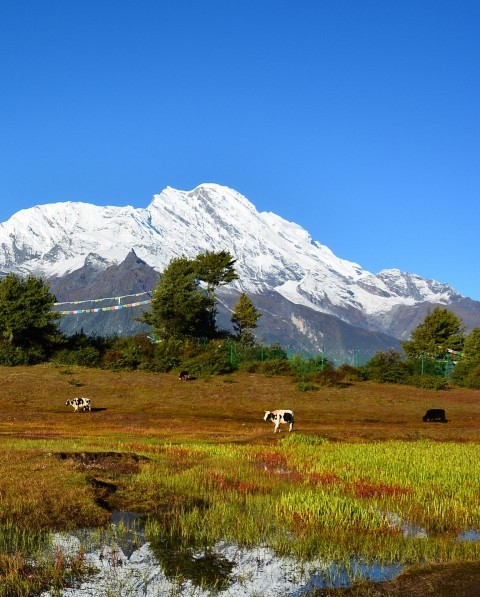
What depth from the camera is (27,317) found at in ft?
242

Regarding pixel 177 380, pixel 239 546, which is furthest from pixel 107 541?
pixel 177 380

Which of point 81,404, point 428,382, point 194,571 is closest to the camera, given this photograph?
point 194,571

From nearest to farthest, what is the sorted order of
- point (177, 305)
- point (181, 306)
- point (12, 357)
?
1. point (12, 357)
2. point (181, 306)
3. point (177, 305)

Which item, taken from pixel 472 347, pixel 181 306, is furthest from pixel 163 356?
pixel 472 347

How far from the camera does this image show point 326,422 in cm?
4812

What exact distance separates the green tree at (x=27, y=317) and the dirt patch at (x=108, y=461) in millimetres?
53273

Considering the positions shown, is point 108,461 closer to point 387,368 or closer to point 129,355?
point 129,355

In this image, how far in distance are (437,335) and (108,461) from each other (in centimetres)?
9740

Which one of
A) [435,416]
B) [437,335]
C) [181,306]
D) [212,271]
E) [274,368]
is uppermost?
[212,271]

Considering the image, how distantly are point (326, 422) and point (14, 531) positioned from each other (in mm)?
37591

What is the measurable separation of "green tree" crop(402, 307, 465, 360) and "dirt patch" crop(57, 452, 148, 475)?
299ft

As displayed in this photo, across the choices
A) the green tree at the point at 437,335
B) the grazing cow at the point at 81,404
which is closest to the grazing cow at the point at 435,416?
the grazing cow at the point at 81,404

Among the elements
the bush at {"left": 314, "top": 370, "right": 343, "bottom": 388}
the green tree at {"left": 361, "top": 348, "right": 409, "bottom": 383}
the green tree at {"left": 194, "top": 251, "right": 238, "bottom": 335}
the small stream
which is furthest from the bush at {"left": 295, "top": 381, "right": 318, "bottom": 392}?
the small stream

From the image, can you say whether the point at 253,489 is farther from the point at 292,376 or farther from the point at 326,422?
the point at 292,376
